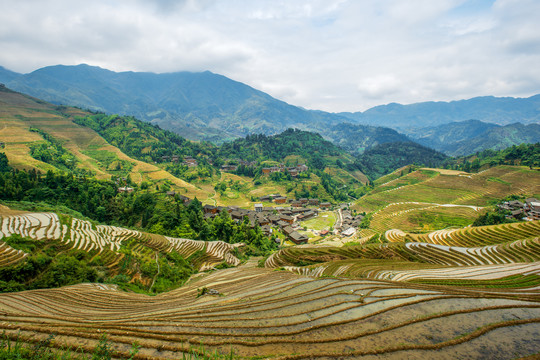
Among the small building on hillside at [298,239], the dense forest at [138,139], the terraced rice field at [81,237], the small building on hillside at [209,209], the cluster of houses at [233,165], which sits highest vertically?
the dense forest at [138,139]

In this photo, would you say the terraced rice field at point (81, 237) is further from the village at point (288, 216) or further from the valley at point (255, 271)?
the village at point (288, 216)

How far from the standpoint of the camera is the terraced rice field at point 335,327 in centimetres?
588

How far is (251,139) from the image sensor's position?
142375 mm

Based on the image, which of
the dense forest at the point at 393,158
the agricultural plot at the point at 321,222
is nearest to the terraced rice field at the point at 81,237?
the agricultural plot at the point at 321,222

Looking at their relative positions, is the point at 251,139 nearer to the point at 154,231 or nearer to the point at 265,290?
the point at 154,231

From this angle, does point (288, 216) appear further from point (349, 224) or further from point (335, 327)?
point (335, 327)

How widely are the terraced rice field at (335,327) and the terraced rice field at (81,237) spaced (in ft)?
36.7

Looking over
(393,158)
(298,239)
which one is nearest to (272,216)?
(298,239)

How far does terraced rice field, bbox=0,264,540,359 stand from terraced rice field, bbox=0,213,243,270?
11.2 metres

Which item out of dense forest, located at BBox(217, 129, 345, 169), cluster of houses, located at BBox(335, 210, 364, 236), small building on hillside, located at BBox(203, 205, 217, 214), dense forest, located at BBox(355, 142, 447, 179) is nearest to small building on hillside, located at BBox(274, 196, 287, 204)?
cluster of houses, located at BBox(335, 210, 364, 236)

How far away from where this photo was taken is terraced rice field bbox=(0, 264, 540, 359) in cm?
588

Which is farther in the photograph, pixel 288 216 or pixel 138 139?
pixel 138 139

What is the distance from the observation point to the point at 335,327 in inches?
289

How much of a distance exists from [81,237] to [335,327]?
2463 centimetres
